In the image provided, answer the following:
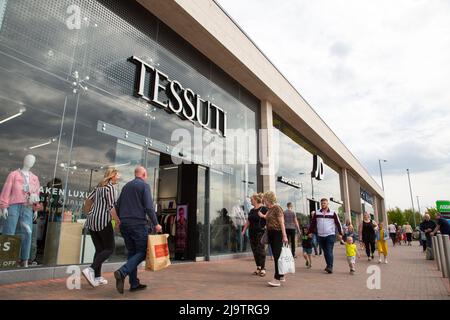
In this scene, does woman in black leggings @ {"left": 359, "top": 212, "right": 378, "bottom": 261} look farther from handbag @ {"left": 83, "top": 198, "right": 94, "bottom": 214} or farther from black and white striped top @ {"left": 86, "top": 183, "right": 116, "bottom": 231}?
handbag @ {"left": 83, "top": 198, "right": 94, "bottom": 214}

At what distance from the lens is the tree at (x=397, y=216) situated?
8631cm

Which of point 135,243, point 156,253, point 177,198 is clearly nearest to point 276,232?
point 156,253

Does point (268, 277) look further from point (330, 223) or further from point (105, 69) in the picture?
point (105, 69)

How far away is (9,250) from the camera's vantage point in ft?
16.5

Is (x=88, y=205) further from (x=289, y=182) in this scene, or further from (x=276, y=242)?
(x=289, y=182)

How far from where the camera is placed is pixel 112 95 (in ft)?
24.1

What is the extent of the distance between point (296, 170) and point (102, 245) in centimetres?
1448

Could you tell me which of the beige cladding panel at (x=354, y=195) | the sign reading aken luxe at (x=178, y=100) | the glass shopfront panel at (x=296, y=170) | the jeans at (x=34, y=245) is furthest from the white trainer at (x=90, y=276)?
the beige cladding panel at (x=354, y=195)

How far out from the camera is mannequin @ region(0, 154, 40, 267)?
5.12m

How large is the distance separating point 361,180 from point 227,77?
2887 cm

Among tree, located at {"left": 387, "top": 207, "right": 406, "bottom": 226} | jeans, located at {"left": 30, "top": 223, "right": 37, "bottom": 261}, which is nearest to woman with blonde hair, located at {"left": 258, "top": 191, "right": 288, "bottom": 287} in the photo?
jeans, located at {"left": 30, "top": 223, "right": 37, "bottom": 261}

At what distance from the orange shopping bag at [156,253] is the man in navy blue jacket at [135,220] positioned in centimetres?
8

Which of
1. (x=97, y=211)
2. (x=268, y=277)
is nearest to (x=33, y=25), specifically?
(x=97, y=211)

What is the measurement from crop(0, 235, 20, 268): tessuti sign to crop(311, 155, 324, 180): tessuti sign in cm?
1812
